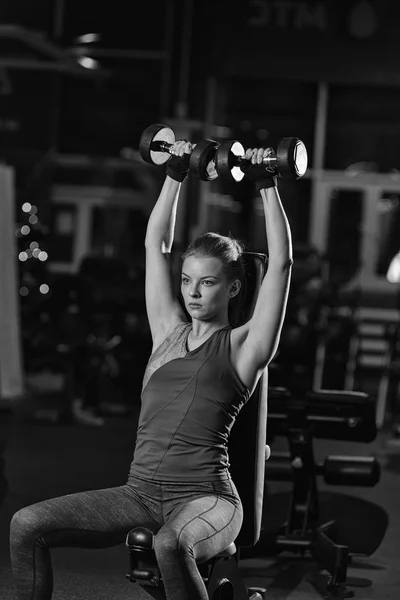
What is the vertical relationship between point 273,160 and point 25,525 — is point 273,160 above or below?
above

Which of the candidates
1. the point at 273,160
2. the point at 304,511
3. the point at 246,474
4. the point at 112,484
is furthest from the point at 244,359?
the point at 112,484

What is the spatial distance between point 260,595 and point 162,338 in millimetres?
922

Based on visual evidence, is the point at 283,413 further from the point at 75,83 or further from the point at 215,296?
the point at 75,83

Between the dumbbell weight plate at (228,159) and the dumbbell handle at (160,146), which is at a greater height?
the dumbbell handle at (160,146)

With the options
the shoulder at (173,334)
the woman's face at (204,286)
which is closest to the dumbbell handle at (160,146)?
the woman's face at (204,286)

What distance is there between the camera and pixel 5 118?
35.8ft

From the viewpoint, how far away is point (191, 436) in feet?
8.45

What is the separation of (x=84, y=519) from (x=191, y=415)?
0.37m

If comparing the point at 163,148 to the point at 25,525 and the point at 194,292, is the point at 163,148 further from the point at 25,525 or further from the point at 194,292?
the point at 25,525

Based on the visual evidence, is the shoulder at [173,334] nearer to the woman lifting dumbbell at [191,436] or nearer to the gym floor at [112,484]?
the woman lifting dumbbell at [191,436]

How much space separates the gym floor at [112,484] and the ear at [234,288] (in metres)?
1.29

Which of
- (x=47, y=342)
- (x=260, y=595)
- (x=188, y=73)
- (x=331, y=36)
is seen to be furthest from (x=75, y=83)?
(x=260, y=595)

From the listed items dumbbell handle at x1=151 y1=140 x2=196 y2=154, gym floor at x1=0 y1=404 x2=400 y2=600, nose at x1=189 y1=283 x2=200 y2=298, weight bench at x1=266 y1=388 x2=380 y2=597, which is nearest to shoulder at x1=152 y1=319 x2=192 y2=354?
nose at x1=189 y1=283 x2=200 y2=298

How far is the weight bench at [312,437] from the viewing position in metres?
4.08
